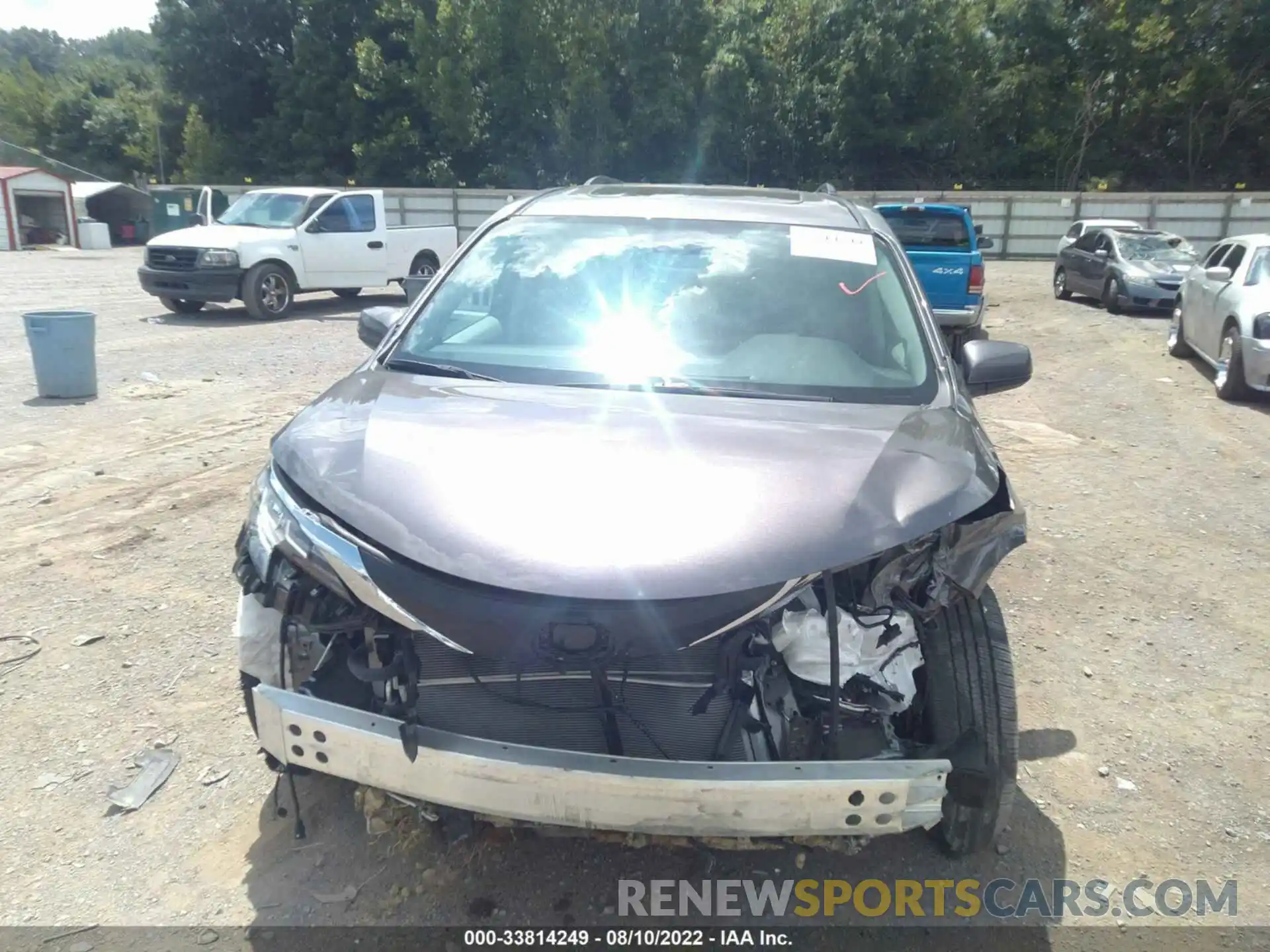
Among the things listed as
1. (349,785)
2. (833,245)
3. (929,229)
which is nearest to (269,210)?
(929,229)

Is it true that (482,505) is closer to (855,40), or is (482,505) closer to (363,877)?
(363,877)

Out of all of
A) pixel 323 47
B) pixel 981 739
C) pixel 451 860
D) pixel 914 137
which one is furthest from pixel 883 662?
pixel 323 47

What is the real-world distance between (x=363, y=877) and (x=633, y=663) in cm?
108

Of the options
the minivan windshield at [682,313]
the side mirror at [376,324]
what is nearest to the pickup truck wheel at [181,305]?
the side mirror at [376,324]

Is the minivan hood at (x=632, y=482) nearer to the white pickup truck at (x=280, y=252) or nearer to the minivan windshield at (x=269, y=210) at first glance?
the white pickup truck at (x=280, y=252)

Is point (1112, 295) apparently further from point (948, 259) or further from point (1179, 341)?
point (948, 259)

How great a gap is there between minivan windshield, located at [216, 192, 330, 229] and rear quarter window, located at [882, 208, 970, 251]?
354 inches

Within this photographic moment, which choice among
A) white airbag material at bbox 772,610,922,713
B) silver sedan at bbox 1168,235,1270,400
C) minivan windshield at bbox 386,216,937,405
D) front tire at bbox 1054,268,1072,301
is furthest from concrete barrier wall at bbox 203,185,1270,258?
white airbag material at bbox 772,610,922,713

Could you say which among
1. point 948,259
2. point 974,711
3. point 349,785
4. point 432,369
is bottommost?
point 349,785

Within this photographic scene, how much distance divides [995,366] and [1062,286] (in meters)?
16.4

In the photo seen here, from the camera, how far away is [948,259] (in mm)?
11367

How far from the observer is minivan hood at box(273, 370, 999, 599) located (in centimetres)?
Result: 203

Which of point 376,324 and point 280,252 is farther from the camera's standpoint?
point 280,252

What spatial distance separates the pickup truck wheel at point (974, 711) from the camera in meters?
2.39
